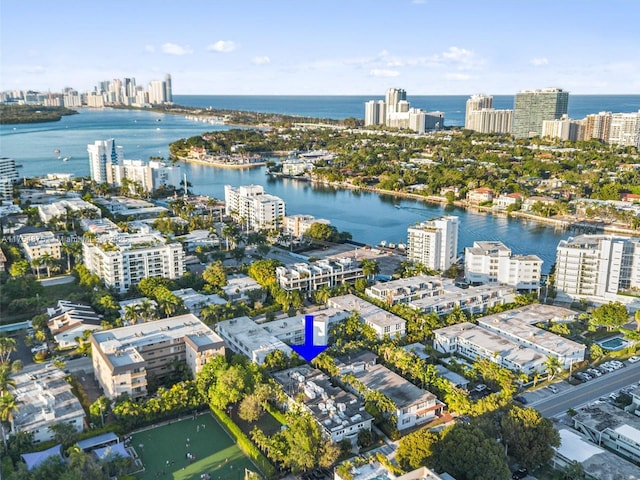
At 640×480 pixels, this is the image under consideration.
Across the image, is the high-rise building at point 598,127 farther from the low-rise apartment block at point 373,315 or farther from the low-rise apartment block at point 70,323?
the low-rise apartment block at point 70,323

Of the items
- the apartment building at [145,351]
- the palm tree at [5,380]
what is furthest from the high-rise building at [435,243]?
the palm tree at [5,380]

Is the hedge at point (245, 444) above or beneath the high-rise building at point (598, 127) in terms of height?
beneath

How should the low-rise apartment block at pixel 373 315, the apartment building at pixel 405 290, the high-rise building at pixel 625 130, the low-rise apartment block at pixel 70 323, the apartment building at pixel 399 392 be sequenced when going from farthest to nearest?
the high-rise building at pixel 625 130
the apartment building at pixel 405 290
the low-rise apartment block at pixel 373 315
the low-rise apartment block at pixel 70 323
the apartment building at pixel 399 392

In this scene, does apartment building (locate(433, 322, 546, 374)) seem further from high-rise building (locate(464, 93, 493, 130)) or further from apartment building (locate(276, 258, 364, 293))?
high-rise building (locate(464, 93, 493, 130))

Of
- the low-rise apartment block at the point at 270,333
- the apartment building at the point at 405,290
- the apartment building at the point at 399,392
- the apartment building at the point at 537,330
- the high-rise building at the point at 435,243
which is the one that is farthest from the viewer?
the high-rise building at the point at 435,243

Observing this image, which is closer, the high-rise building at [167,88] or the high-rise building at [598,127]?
the high-rise building at [598,127]

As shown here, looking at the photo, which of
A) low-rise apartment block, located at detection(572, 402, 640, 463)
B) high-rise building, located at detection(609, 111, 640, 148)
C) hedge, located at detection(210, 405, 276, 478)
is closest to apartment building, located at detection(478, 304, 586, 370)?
low-rise apartment block, located at detection(572, 402, 640, 463)

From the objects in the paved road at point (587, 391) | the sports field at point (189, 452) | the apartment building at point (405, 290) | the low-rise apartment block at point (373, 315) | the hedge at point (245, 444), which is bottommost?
the sports field at point (189, 452)
